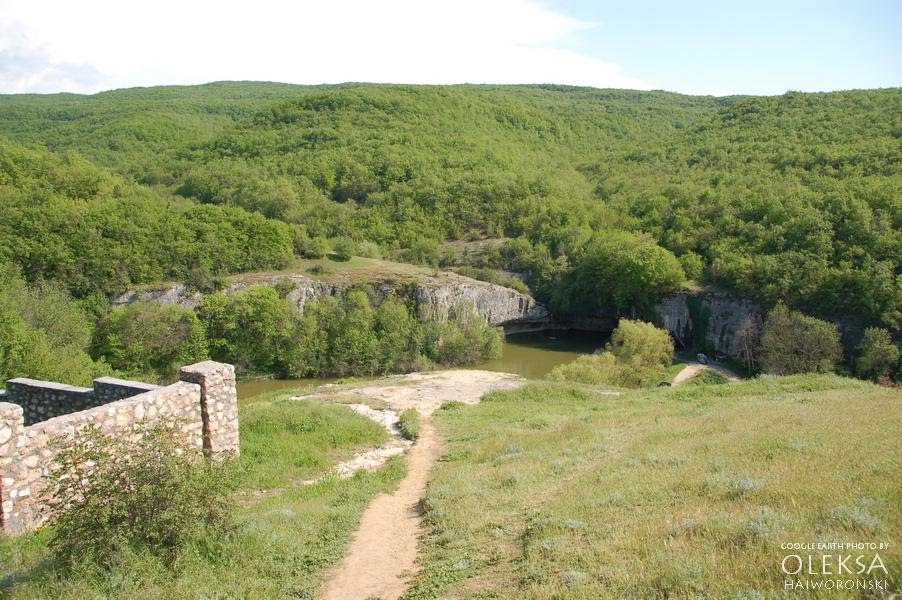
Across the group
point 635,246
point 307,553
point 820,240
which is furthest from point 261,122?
point 307,553

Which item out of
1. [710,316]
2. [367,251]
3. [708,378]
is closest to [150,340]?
[367,251]

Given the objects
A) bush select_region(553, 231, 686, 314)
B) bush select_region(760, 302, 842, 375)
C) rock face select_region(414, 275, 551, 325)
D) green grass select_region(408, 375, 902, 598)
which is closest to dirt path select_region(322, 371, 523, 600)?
green grass select_region(408, 375, 902, 598)

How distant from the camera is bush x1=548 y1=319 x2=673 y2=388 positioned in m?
32.4

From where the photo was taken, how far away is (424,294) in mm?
46875

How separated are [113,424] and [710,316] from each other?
4502 centimetres

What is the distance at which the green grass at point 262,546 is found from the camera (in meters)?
6.34

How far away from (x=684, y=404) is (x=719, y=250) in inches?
1386

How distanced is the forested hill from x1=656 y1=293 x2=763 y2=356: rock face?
1331mm

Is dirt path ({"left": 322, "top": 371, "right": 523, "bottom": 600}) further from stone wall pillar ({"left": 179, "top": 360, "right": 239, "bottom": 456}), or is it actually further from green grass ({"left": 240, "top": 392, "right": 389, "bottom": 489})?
stone wall pillar ({"left": 179, "top": 360, "right": 239, "bottom": 456})

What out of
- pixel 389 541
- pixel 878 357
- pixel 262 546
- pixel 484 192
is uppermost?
pixel 484 192

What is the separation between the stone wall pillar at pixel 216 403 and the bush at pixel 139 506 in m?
3.48

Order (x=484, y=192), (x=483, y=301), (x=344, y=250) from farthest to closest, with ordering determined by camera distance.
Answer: (x=484, y=192) → (x=344, y=250) → (x=483, y=301)

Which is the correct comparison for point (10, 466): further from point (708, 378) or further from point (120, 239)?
point (120, 239)

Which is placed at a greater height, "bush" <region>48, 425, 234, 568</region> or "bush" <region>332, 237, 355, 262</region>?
"bush" <region>48, 425, 234, 568</region>
